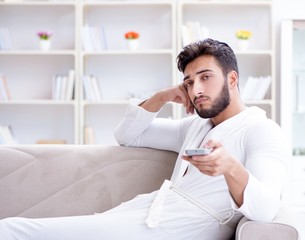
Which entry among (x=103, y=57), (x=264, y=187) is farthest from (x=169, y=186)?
(x=103, y=57)

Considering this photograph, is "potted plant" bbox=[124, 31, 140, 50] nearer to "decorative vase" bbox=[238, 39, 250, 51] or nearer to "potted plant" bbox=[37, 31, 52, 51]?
"potted plant" bbox=[37, 31, 52, 51]

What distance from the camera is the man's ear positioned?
6.75 feet

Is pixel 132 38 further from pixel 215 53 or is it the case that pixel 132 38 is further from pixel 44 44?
pixel 215 53

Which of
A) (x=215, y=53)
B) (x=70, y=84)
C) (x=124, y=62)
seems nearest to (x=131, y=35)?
(x=124, y=62)

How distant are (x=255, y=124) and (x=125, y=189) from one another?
0.68 metres

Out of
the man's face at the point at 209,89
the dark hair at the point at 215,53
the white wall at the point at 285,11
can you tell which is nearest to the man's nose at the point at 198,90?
the man's face at the point at 209,89

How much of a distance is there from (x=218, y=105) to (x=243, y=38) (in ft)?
8.75

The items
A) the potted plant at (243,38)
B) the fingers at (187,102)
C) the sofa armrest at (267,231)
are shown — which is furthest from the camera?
the potted plant at (243,38)

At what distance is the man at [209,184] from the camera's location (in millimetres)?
1608

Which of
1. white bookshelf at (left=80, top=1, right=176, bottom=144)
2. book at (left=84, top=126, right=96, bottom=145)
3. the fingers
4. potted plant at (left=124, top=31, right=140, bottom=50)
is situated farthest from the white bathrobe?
white bookshelf at (left=80, top=1, right=176, bottom=144)

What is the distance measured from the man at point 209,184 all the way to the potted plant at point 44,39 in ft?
8.81

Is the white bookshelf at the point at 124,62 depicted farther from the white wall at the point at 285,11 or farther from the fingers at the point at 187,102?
the fingers at the point at 187,102

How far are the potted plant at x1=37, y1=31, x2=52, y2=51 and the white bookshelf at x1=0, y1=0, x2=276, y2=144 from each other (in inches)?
7.6

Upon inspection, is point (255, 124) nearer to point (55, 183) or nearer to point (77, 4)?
point (55, 183)
